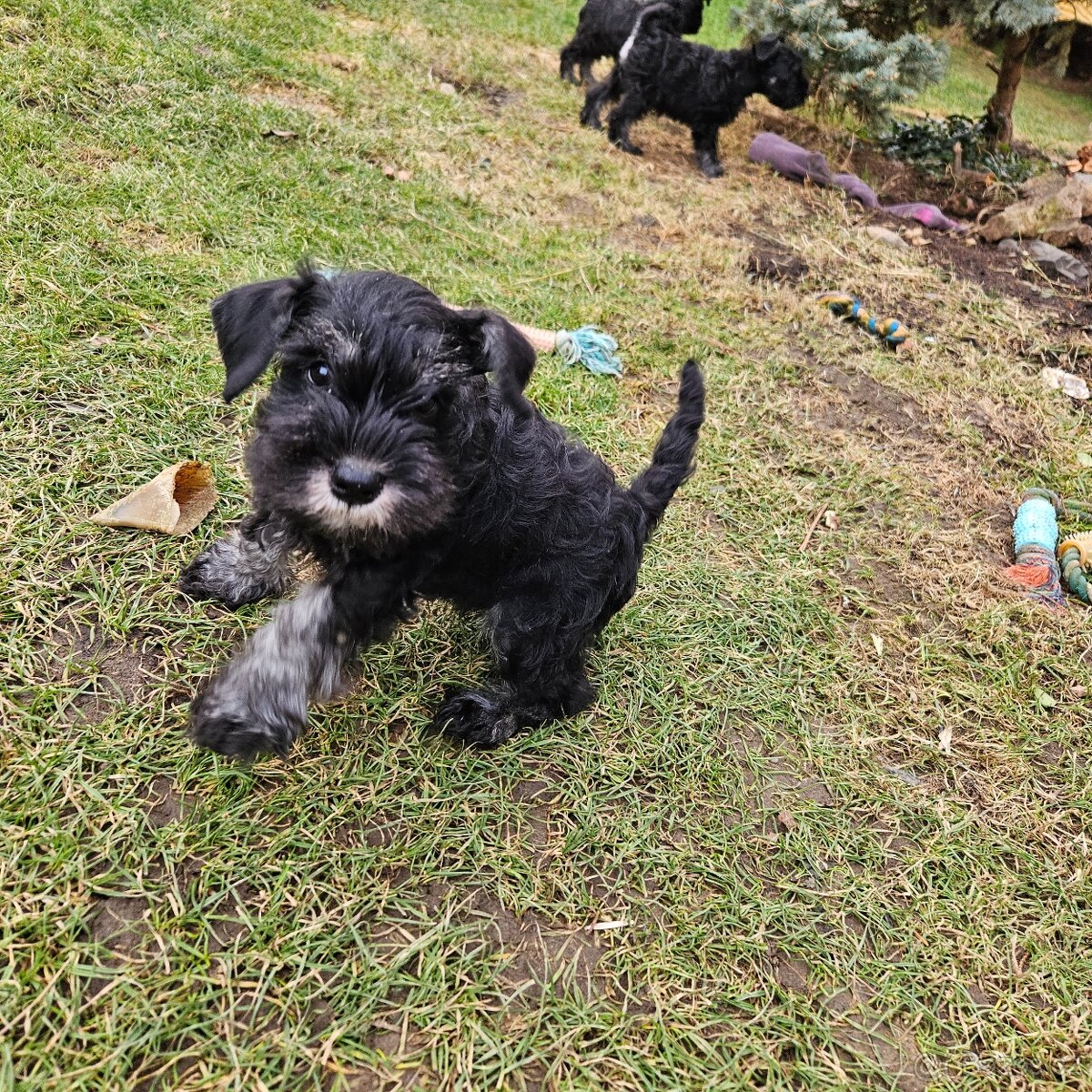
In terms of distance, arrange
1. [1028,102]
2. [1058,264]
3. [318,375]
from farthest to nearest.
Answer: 1. [1028,102]
2. [1058,264]
3. [318,375]

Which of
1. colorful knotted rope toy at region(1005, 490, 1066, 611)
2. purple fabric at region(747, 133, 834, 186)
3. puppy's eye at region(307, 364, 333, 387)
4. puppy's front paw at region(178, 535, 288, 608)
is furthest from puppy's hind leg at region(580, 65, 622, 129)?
puppy's eye at region(307, 364, 333, 387)

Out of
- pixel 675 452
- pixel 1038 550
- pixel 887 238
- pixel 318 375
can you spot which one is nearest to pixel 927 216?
pixel 887 238

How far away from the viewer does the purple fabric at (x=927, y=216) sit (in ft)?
27.8

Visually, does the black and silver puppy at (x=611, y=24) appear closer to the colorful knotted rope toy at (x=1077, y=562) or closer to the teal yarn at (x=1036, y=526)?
the teal yarn at (x=1036, y=526)

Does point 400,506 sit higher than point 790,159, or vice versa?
point 790,159

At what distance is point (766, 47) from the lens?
8.95 m

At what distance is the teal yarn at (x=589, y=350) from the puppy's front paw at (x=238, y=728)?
11.0 ft

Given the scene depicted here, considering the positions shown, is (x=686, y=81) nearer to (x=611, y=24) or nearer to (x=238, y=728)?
(x=611, y=24)

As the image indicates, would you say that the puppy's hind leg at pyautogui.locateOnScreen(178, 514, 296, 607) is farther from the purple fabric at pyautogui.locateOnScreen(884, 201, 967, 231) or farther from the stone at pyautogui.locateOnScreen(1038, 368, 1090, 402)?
the purple fabric at pyautogui.locateOnScreen(884, 201, 967, 231)

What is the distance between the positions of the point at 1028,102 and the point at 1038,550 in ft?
65.8

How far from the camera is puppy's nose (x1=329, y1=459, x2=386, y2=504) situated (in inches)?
82.8

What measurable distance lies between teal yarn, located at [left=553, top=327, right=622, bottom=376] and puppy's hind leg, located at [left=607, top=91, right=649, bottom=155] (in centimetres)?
474

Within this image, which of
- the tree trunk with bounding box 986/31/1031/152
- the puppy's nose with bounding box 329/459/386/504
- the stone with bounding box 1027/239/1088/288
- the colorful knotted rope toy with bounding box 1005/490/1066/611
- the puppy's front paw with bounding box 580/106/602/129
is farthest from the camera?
the tree trunk with bounding box 986/31/1031/152

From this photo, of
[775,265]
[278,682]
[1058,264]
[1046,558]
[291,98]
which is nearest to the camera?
[278,682]
